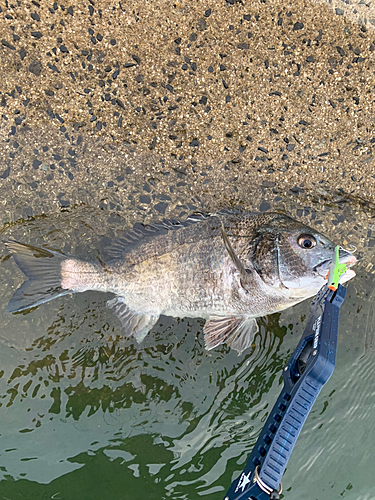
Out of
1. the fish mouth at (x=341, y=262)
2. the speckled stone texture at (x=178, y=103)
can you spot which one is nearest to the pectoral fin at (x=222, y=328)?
the fish mouth at (x=341, y=262)

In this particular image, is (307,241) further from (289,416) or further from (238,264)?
(289,416)

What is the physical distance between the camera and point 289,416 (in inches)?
64.8

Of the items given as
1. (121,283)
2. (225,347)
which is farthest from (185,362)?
(121,283)

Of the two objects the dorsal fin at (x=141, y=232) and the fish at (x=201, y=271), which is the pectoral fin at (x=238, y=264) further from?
the dorsal fin at (x=141, y=232)

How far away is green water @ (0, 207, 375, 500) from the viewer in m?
2.56

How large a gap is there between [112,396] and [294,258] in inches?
61.9

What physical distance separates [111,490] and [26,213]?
6.57 feet

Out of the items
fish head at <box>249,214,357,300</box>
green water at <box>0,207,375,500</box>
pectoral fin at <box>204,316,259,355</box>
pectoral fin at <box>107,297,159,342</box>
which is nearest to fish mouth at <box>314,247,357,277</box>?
fish head at <box>249,214,357,300</box>

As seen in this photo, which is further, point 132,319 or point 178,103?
point 178,103

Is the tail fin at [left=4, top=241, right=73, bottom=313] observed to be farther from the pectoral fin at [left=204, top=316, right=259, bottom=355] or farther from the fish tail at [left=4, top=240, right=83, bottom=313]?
the pectoral fin at [left=204, top=316, right=259, bottom=355]

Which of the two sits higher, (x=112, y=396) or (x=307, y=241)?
(x=307, y=241)

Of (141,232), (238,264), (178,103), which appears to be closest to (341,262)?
(238,264)

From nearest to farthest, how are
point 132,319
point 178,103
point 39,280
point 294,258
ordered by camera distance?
point 294,258, point 39,280, point 132,319, point 178,103

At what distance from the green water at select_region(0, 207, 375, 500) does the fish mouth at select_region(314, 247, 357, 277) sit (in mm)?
664
